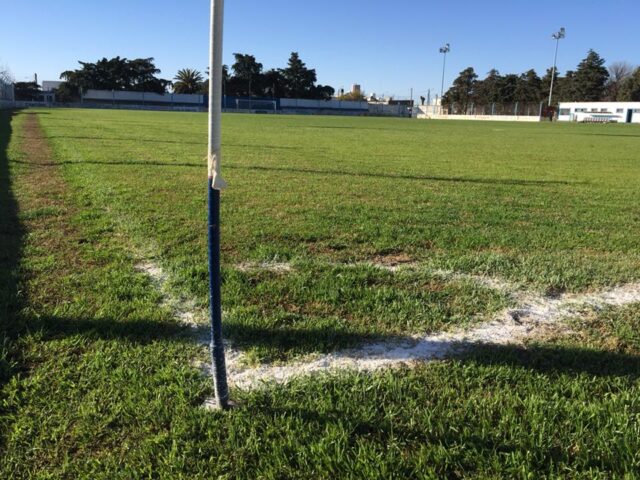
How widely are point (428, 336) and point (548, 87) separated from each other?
12445cm

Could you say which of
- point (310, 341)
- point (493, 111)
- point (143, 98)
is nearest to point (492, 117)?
point (493, 111)

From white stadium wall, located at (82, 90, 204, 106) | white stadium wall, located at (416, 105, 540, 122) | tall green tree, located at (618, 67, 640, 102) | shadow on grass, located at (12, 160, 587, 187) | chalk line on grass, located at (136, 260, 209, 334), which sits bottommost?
chalk line on grass, located at (136, 260, 209, 334)

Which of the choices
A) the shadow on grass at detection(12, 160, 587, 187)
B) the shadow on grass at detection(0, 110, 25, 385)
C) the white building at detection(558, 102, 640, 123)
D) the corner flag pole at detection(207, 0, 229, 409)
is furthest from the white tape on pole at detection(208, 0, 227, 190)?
the white building at detection(558, 102, 640, 123)

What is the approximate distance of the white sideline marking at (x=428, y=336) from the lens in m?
3.20

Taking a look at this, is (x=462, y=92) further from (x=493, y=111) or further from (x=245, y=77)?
(x=245, y=77)

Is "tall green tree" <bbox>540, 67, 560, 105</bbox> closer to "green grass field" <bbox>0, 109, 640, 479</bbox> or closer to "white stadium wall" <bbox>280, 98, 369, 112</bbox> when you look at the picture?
"white stadium wall" <bbox>280, 98, 369, 112</bbox>

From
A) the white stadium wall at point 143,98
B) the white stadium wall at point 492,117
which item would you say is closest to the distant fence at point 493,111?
the white stadium wall at point 492,117

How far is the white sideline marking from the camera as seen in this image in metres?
3.20

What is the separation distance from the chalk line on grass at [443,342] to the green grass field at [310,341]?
0.12 meters

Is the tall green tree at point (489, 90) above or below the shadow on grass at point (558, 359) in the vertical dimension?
above

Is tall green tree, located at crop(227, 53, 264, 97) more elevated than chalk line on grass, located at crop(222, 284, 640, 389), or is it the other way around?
tall green tree, located at crop(227, 53, 264, 97)

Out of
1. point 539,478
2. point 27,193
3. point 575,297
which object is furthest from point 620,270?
point 27,193

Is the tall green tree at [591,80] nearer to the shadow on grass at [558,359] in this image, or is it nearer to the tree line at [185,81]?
the tree line at [185,81]

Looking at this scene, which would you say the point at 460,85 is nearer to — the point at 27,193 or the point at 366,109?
the point at 366,109
